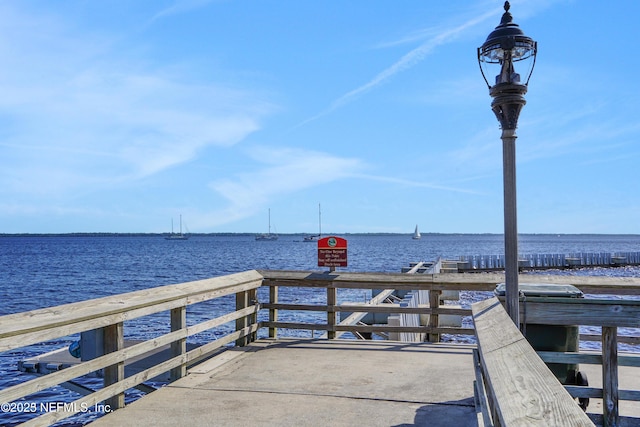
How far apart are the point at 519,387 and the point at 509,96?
10.8 feet

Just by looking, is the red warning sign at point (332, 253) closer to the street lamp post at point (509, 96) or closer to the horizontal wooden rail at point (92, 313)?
the horizontal wooden rail at point (92, 313)

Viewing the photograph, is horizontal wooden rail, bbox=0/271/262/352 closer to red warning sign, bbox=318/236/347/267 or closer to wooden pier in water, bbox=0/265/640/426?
wooden pier in water, bbox=0/265/640/426

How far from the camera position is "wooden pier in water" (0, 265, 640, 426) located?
2.98m

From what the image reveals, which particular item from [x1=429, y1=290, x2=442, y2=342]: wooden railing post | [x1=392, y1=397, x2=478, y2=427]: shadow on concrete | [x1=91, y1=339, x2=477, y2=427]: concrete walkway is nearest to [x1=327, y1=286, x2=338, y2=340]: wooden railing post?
[x1=91, y1=339, x2=477, y2=427]: concrete walkway

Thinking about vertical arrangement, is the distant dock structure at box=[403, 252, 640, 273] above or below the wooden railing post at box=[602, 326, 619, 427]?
below

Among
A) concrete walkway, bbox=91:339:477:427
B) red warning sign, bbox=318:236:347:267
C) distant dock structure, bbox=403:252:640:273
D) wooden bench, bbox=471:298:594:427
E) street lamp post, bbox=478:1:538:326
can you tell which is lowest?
distant dock structure, bbox=403:252:640:273

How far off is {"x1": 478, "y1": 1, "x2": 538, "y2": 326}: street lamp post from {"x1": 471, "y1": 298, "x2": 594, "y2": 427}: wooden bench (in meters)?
1.42

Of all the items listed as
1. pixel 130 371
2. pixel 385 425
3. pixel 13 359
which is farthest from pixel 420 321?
pixel 13 359

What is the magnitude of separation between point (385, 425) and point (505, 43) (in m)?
3.43

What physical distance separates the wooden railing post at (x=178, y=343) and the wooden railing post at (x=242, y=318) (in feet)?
5.39

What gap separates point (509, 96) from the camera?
4750mm

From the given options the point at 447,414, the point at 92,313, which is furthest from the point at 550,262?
the point at 92,313

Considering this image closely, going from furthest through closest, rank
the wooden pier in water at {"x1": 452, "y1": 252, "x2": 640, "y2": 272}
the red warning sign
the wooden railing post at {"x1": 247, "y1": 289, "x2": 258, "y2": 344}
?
the wooden pier in water at {"x1": 452, "y1": 252, "x2": 640, "y2": 272} < the red warning sign < the wooden railing post at {"x1": 247, "y1": 289, "x2": 258, "y2": 344}

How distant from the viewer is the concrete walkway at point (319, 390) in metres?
4.84
